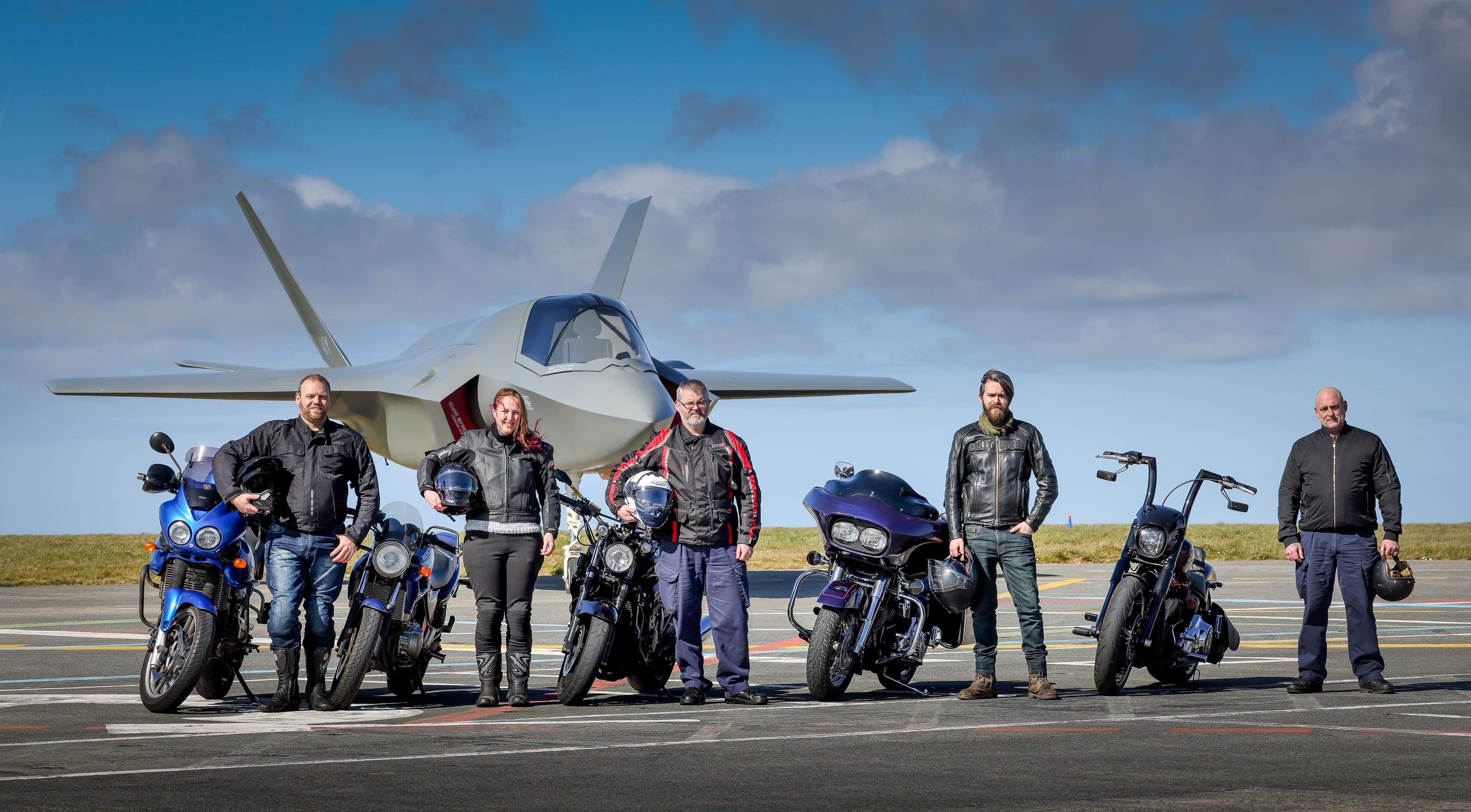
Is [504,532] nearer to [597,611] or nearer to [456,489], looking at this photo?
[456,489]

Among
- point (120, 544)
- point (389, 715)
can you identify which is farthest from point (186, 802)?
point (120, 544)

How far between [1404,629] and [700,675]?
27.4ft

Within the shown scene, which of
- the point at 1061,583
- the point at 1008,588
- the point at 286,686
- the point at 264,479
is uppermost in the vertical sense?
the point at 264,479

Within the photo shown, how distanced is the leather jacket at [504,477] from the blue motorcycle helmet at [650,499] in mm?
476

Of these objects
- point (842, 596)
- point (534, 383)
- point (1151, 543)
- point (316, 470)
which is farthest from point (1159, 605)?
point (534, 383)

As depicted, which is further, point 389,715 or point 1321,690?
point 1321,690

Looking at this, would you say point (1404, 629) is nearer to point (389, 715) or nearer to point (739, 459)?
point (739, 459)

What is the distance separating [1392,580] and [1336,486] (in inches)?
27.0

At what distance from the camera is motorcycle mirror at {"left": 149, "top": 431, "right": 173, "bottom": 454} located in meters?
8.78

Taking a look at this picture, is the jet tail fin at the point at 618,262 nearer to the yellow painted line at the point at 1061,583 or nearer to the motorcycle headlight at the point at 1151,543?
the yellow painted line at the point at 1061,583

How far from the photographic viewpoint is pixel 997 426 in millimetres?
9430

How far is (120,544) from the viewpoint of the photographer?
2008 inches

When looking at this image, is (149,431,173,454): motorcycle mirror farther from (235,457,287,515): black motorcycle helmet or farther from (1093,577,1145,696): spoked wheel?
(1093,577,1145,696): spoked wheel

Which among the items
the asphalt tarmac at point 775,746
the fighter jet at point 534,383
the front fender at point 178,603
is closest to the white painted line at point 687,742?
the asphalt tarmac at point 775,746
